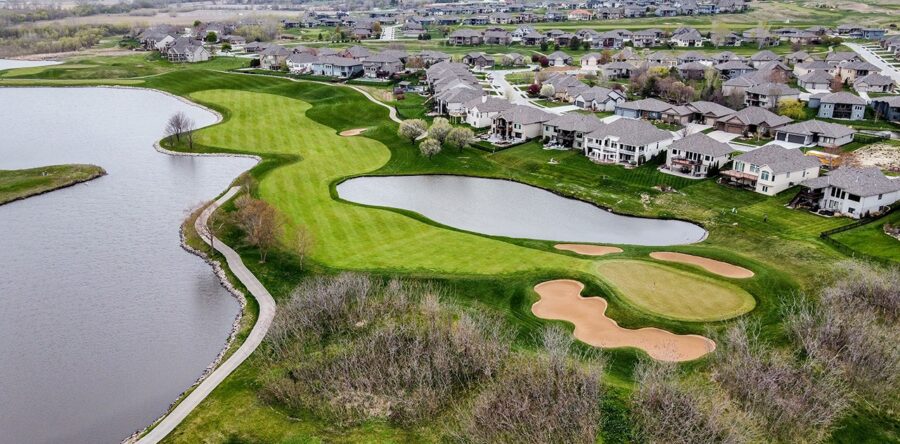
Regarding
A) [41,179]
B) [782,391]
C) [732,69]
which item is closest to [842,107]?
[732,69]

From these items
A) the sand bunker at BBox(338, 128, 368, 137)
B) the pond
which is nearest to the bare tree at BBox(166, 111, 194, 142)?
the sand bunker at BBox(338, 128, 368, 137)

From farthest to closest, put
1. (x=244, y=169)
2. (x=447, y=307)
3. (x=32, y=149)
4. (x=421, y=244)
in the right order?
(x=32, y=149) < (x=244, y=169) < (x=421, y=244) < (x=447, y=307)

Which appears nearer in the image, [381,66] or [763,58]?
[763,58]

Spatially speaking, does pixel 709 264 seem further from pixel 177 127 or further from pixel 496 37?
pixel 496 37

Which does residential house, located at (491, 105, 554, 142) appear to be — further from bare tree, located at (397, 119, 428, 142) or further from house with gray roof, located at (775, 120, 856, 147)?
house with gray roof, located at (775, 120, 856, 147)

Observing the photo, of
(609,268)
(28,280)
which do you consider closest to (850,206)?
(609,268)

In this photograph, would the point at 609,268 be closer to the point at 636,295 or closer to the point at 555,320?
the point at 636,295
